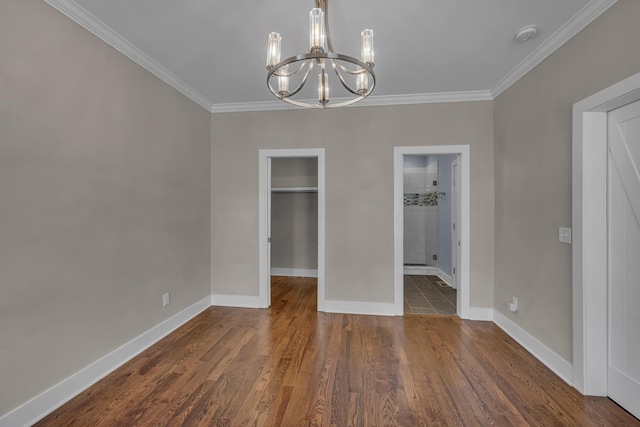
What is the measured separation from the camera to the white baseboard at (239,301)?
142 inches

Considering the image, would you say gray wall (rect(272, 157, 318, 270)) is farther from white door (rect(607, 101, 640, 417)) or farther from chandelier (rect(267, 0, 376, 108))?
white door (rect(607, 101, 640, 417))

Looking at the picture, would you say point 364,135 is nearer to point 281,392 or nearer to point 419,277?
point 281,392

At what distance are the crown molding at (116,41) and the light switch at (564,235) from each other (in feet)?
12.4

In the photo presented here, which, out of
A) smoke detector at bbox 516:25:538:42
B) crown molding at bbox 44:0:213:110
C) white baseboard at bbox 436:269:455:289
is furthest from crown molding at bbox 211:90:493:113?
white baseboard at bbox 436:269:455:289

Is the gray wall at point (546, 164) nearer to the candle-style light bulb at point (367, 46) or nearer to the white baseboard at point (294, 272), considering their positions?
the candle-style light bulb at point (367, 46)

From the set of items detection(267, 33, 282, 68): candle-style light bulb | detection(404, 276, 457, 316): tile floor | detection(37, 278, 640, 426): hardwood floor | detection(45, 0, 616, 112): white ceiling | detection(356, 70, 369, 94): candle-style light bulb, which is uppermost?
detection(45, 0, 616, 112): white ceiling

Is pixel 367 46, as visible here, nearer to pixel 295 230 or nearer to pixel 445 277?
pixel 295 230

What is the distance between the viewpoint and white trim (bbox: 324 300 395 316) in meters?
3.35

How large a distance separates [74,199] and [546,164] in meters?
3.65

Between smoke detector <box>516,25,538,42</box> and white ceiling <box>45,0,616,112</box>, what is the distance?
0.04m

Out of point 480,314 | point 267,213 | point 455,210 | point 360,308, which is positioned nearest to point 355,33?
point 267,213

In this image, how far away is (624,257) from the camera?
1787 mm

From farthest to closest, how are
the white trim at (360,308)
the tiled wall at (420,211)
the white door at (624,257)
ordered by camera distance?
the tiled wall at (420,211), the white trim at (360,308), the white door at (624,257)

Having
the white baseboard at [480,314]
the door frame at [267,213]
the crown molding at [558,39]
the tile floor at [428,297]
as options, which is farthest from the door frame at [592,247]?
the door frame at [267,213]
